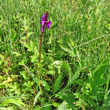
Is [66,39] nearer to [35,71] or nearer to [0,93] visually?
[35,71]

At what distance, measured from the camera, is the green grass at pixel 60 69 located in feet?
3.22

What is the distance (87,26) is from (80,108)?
75cm

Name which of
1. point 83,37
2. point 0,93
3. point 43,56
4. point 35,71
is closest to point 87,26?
point 83,37

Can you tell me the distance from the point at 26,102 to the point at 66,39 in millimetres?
659

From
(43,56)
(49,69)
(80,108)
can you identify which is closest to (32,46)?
(43,56)

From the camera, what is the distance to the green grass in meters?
0.98

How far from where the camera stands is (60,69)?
1.22 m

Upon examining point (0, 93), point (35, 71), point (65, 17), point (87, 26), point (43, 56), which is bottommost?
point (0, 93)

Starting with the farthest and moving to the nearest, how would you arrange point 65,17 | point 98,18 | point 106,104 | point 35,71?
point 65,17 < point 98,18 < point 35,71 < point 106,104

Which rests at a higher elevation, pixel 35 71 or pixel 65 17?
pixel 65 17

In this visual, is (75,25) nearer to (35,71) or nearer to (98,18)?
(98,18)

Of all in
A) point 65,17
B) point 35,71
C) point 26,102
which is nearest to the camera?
point 26,102

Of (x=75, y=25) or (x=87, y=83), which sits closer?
(x=87, y=83)

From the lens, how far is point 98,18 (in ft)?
4.54
